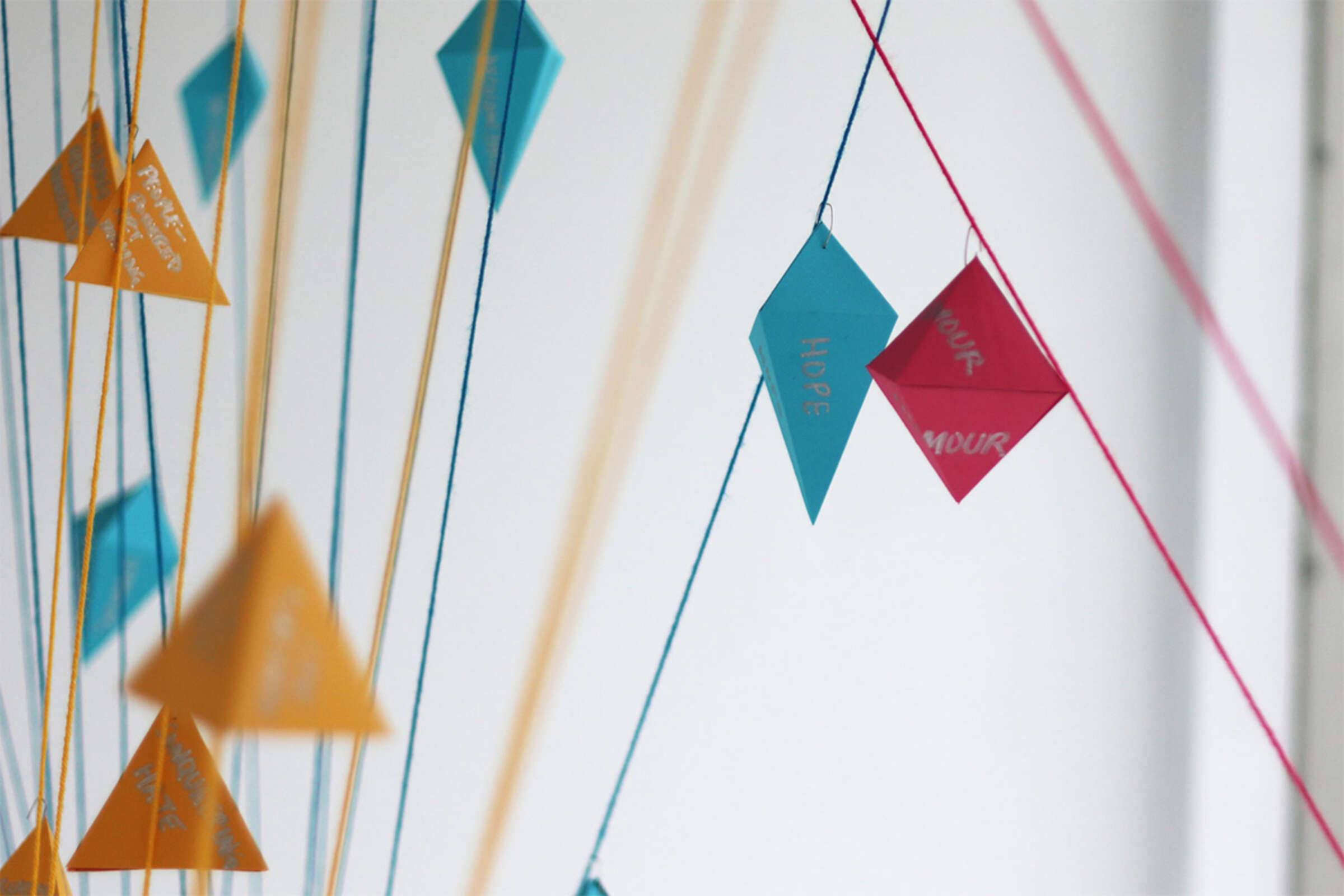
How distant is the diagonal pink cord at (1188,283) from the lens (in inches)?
47.4

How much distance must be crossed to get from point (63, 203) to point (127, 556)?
0.44 m

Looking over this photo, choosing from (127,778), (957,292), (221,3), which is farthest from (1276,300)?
(221,3)

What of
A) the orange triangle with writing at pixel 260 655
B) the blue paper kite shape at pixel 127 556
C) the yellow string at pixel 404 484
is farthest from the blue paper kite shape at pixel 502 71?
the blue paper kite shape at pixel 127 556

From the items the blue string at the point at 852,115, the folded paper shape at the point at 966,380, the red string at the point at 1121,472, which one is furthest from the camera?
the folded paper shape at the point at 966,380

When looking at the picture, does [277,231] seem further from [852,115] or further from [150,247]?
[852,115]

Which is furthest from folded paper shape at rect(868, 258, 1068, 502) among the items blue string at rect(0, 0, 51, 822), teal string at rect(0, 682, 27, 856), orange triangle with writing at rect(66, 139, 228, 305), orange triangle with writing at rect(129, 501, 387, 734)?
teal string at rect(0, 682, 27, 856)

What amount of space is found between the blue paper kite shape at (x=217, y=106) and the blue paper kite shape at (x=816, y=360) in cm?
85

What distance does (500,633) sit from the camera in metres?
1.32

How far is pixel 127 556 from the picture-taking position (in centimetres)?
123

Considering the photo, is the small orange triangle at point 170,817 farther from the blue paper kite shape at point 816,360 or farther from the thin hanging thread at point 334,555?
the thin hanging thread at point 334,555

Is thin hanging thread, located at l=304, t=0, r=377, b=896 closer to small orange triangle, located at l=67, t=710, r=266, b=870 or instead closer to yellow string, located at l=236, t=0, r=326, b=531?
yellow string, located at l=236, t=0, r=326, b=531

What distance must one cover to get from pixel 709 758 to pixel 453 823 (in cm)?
35

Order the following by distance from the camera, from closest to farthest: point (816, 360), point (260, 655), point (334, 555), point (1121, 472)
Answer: point (260, 655) < point (816, 360) < point (1121, 472) < point (334, 555)

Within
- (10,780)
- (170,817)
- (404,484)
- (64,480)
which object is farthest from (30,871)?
(10,780)
